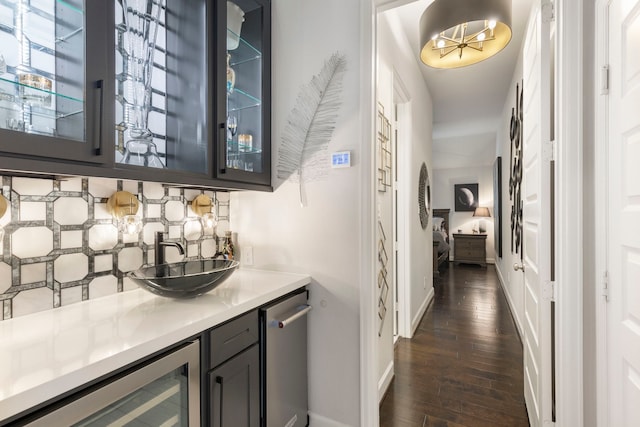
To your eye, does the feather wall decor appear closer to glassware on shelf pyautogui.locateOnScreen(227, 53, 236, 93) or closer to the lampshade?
glassware on shelf pyautogui.locateOnScreen(227, 53, 236, 93)

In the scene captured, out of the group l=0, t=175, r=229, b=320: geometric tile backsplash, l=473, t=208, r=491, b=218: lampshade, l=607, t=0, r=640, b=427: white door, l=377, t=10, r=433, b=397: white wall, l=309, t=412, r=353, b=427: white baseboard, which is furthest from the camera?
l=473, t=208, r=491, b=218: lampshade

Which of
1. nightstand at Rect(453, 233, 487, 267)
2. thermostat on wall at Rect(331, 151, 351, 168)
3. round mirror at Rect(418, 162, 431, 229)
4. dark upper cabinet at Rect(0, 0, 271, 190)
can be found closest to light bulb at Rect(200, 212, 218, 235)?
dark upper cabinet at Rect(0, 0, 271, 190)

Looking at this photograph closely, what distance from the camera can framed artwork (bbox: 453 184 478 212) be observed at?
7703mm

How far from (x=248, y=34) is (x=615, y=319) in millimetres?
2125

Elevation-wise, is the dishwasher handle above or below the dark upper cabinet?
below

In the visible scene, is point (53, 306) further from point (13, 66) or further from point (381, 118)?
point (381, 118)

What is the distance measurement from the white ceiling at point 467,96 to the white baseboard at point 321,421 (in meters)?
2.27

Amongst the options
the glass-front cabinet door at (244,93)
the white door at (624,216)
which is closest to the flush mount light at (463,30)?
the white door at (624,216)

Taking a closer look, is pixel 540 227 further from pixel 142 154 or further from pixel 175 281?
pixel 142 154

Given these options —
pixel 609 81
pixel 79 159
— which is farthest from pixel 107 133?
pixel 609 81

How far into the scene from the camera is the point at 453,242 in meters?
7.72

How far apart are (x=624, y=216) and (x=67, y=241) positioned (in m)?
2.07

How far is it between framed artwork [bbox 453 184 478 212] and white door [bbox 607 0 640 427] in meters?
7.08

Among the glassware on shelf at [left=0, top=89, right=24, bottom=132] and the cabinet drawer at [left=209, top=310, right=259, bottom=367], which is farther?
the cabinet drawer at [left=209, top=310, right=259, bottom=367]
